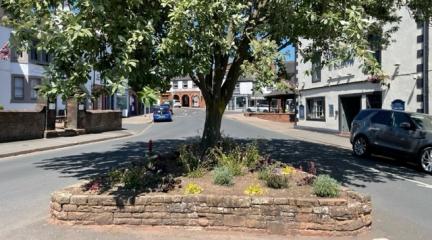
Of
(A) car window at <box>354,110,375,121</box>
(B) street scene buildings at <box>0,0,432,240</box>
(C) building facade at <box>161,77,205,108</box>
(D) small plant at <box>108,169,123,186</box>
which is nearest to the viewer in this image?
(B) street scene buildings at <box>0,0,432,240</box>

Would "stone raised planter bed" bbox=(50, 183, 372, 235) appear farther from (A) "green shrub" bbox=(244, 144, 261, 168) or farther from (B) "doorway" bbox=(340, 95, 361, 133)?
(B) "doorway" bbox=(340, 95, 361, 133)

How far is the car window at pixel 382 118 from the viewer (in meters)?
17.3

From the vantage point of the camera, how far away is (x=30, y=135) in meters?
25.4

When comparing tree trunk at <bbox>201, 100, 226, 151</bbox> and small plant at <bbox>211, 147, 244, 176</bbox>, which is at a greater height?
tree trunk at <bbox>201, 100, 226, 151</bbox>

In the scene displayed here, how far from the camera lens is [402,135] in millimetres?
16156

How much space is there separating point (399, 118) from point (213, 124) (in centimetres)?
746

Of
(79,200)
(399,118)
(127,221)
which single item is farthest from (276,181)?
(399,118)

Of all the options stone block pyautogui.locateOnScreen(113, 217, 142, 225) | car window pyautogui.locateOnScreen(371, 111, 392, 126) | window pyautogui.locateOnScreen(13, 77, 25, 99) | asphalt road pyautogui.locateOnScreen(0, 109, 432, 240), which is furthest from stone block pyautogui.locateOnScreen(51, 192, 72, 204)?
window pyautogui.locateOnScreen(13, 77, 25, 99)

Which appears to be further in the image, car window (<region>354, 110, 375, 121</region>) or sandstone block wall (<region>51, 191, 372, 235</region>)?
car window (<region>354, 110, 375, 121</region>)

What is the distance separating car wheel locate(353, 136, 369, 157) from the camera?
1822 centimetres

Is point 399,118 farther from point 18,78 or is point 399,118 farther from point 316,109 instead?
point 18,78

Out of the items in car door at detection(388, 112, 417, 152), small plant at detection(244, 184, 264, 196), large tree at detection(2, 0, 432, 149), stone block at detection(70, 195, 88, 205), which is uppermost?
large tree at detection(2, 0, 432, 149)

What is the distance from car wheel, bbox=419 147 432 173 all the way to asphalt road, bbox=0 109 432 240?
0.26 m

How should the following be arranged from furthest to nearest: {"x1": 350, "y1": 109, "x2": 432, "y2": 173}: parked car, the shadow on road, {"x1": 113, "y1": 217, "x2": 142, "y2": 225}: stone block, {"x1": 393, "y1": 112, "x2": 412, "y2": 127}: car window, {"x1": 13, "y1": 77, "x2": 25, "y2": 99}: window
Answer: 1. {"x1": 13, "y1": 77, "x2": 25, "y2": 99}: window
2. {"x1": 393, "y1": 112, "x2": 412, "y2": 127}: car window
3. {"x1": 350, "y1": 109, "x2": 432, "y2": 173}: parked car
4. the shadow on road
5. {"x1": 113, "y1": 217, "x2": 142, "y2": 225}: stone block
